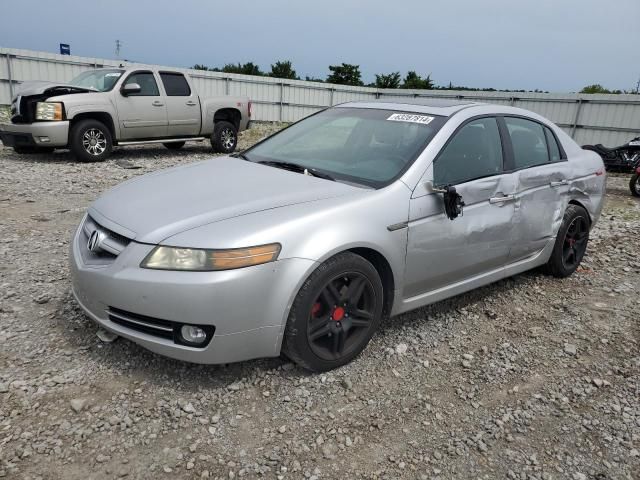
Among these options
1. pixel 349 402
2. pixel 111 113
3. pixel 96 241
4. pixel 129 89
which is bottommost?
pixel 349 402

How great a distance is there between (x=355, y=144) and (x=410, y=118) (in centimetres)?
44

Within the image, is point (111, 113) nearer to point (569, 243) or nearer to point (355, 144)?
point (355, 144)

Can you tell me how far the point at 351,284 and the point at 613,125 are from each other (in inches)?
620

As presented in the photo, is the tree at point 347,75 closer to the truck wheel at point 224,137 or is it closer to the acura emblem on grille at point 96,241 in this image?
the truck wheel at point 224,137

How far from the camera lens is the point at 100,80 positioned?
988 cm

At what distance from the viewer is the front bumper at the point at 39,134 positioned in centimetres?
882

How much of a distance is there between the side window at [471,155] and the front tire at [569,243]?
117cm

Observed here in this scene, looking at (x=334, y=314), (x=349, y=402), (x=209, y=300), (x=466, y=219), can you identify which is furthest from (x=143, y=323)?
(x=466, y=219)

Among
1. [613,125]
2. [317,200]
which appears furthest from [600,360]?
[613,125]

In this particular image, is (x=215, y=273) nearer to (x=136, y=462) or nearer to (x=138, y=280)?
(x=138, y=280)

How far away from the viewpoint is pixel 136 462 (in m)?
2.25

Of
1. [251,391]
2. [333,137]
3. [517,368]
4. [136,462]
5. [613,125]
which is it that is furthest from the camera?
[613,125]

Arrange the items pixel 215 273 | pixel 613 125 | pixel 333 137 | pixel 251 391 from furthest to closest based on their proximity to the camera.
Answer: pixel 613 125 < pixel 333 137 < pixel 251 391 < pixel 215 273

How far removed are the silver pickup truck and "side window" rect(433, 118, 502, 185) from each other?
7741 mm
